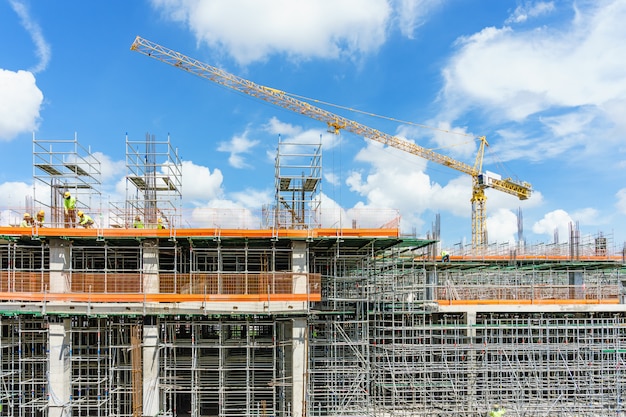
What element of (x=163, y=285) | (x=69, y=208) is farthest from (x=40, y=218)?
(x=163, y=285)

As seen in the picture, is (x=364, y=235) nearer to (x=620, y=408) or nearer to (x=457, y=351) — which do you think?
Result: (x=457, y=351)

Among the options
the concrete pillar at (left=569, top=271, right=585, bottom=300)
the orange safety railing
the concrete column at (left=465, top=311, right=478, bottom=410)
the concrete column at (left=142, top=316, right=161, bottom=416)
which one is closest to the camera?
the concrete column at (left=142, top=316, right=161, bottom=416)

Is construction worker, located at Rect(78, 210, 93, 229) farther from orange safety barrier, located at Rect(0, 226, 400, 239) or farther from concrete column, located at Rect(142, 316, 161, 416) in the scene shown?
concrete column, located at Rect(142, 316, 161, 416)

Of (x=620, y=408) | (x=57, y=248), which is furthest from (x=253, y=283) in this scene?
(x=620, y=408)

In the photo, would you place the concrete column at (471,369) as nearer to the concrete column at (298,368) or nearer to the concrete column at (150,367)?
the concrete column at (298,368)

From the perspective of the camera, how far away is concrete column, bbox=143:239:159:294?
52.3 feet

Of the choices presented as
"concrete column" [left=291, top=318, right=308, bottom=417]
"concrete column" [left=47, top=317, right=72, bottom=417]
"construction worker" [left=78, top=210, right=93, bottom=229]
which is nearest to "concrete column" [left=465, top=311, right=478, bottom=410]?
"concrete column" [left=291, top=318, right=308, bottom=417]

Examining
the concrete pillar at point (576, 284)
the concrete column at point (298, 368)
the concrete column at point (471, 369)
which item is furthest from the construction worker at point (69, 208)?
the concrete pillar at point (576, 284)

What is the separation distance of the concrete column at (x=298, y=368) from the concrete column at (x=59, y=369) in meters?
8.24

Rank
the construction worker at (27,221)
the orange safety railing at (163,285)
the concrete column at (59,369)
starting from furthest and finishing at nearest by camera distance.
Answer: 1. the construction worker at (27,221)
2. the orange safety railing at (163,285)
3. the concrete column at (59,369)

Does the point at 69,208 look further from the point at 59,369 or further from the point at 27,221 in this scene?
the point at 59,369

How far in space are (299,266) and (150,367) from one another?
663cm

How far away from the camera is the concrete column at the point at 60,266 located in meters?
15.9

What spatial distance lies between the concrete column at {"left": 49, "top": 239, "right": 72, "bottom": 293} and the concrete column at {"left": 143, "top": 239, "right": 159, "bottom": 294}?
2.81 meters
